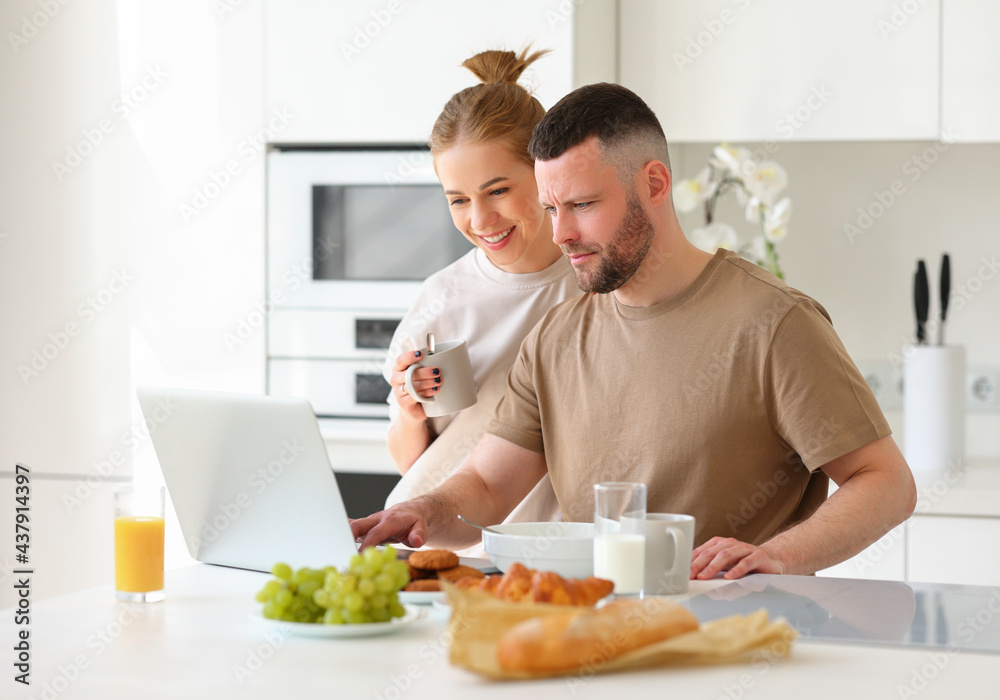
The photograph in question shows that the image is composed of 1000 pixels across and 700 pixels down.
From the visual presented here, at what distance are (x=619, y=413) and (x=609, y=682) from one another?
71 centimetres

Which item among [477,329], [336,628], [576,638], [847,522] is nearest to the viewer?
[576,638]

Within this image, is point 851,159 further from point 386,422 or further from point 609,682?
point 609,682

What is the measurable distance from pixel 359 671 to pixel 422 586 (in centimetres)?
22

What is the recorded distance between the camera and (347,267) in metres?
2.50

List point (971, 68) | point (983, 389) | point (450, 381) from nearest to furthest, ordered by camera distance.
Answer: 1. point (450, 381)
2. point (971, 68)
3. point (983, 389)

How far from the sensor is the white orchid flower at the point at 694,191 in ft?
Answer: 8.52
